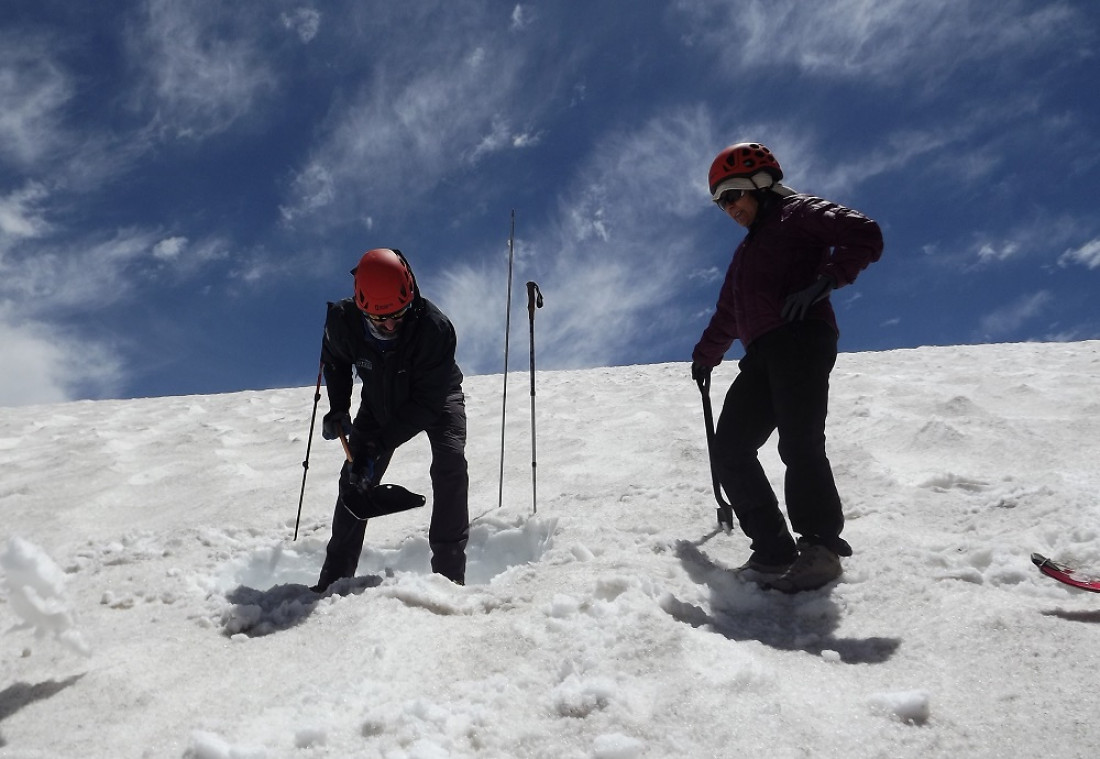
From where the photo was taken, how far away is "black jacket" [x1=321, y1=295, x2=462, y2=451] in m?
4.29

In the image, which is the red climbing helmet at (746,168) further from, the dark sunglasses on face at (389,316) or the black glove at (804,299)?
the dark sunglasses on face at (389,316)

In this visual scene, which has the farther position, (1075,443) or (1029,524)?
(1075,443)

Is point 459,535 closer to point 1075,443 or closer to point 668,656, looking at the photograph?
point 668,656

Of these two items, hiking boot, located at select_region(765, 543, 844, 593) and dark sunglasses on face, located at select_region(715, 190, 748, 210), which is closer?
hiking boot, located at select_region(765, 543, 844, 593)

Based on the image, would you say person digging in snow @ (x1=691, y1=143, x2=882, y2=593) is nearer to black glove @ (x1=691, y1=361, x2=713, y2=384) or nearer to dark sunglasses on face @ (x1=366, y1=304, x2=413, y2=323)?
black glove @ (x1=691, y1=361, x2=713, y2=384)

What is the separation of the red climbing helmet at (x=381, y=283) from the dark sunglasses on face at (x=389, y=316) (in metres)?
0.02

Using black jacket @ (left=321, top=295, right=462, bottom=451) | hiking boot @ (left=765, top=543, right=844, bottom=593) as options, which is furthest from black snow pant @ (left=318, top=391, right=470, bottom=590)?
hiking boot @ (left=765, top=543, right=844, bottom=593)

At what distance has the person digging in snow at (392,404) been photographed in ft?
13.5

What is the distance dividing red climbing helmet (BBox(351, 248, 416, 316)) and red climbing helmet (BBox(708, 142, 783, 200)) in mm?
1823

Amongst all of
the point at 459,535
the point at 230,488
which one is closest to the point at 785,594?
the point at 459,535

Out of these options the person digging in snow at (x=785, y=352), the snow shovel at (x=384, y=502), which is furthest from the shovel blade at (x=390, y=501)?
the person digging in snow at (x=785, y=352)

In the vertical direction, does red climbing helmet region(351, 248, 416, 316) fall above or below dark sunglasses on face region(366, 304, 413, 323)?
above

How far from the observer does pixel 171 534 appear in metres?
5.03

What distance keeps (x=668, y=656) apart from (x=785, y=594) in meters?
1.16
